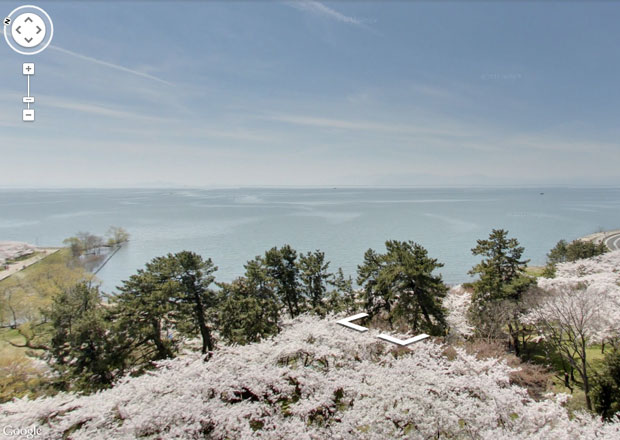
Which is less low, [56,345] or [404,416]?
[404,416]

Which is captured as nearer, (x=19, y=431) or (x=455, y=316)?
(x=19, y=431)

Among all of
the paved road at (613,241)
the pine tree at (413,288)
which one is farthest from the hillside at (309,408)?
the paved road at (613,241)

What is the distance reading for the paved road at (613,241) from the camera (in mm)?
60188

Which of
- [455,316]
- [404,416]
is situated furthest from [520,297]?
[404,416]

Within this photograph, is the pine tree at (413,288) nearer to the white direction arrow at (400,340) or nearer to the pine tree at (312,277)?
the pine tree at (312,277)

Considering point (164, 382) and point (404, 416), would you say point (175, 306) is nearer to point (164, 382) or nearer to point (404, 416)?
point (164, 382)

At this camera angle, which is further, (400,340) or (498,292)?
(498,292)

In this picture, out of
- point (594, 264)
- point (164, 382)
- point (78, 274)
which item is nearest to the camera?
point (164, 382)

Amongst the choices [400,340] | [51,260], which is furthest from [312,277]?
[51,260]

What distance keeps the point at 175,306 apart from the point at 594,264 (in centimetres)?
3689

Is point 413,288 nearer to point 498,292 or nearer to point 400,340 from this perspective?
point 498,292

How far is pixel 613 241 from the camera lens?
2574 inches

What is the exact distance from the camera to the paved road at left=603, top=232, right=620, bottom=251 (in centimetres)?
6019

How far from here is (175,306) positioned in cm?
1967
